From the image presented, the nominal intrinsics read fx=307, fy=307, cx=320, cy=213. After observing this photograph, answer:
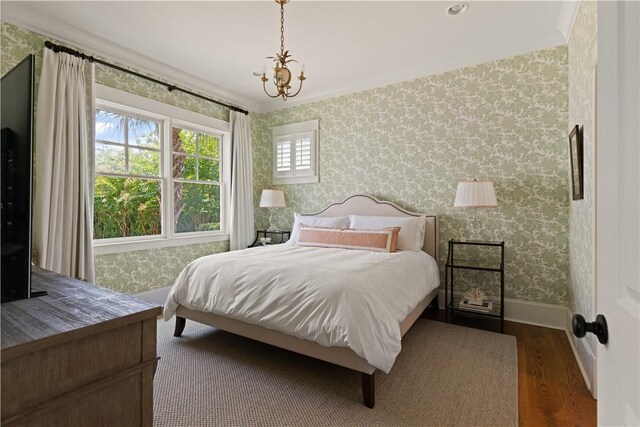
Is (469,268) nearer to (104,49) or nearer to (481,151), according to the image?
(481,151)

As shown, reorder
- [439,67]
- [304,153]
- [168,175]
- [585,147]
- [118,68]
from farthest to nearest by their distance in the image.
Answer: [304,153] < [168,175] < [439,67] < [118,68] < [585,147]

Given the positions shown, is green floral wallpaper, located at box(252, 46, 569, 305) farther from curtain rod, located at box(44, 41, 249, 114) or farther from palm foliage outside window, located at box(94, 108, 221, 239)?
palm foliage outside window, located at box(94, 108, 221, 239)

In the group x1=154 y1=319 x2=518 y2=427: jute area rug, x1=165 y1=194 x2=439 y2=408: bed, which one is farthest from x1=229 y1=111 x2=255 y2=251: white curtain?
x1=154 y1=319 x2=518 y2=427: jute area rug

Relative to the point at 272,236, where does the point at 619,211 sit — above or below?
above

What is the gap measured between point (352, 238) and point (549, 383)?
6.22 feet

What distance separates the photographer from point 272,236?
475 centimetres

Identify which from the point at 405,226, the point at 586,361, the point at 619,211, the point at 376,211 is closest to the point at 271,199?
the point at 376,211

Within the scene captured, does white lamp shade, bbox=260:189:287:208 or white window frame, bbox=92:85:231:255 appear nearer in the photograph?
white window frame, bbox=92:85:231:255

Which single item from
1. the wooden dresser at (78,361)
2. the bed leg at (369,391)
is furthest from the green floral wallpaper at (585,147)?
the wooden dresser at (78,361)

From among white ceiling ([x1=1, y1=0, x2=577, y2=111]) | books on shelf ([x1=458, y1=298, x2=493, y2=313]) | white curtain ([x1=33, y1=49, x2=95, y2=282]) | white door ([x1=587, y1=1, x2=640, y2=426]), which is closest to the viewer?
white door ([x1=587, y1=1, x2=640, y2=426])

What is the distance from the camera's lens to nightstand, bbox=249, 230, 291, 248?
4.56 metres

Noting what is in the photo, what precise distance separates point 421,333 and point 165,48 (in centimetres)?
376

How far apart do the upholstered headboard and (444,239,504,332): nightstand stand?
218mm

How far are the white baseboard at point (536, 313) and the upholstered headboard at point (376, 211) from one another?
0.86m
